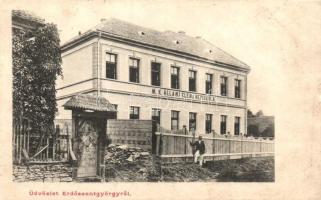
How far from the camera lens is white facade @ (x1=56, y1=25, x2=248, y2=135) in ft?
17.7

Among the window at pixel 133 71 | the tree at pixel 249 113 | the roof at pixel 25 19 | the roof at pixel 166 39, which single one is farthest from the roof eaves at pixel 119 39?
the tree at pixel 249 113

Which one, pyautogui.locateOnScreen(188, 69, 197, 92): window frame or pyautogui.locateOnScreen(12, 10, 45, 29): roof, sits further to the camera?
pyautogui.locateOnScreen(188, 69, 197, 92): window frame

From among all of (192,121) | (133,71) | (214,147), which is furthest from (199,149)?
(133,71)

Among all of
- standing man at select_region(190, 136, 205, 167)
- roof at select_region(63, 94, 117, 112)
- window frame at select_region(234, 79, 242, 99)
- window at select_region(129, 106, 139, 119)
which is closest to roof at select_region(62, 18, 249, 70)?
window frame at select_region(234, 79, 242, 99)

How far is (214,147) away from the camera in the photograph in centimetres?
567

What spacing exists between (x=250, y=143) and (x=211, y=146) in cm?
48

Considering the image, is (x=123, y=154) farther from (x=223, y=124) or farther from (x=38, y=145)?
(x=223, y=124)

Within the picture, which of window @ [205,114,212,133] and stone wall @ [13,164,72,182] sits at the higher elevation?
window @ [205,114,212,133]

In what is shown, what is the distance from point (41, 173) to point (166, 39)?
7.13ft

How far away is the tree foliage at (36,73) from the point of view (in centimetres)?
520

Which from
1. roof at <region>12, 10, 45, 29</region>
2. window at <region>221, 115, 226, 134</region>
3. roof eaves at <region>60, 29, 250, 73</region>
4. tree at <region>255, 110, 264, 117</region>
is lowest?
window at <region>221, 115, 226, 134</region>

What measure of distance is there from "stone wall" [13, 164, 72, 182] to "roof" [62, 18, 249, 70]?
139 cm

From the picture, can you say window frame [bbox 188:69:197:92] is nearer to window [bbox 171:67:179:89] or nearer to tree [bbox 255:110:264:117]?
window [bbox 171:67:179:89]

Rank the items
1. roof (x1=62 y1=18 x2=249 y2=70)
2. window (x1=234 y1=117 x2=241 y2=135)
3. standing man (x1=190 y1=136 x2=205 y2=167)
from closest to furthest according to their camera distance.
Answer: roof (x1=62 y1=18 x2=249 y2=70), standing man (x1=190 y1=136 x2=205 y2=167), window (x1=234 y1=117 x2=241 y2=135)
